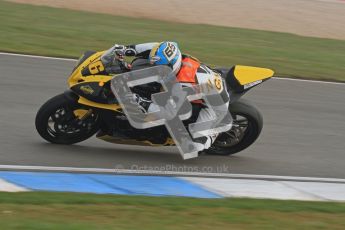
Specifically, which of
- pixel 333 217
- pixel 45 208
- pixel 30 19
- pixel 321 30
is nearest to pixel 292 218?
pixel 333 217

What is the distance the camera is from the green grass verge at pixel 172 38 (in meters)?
16.9

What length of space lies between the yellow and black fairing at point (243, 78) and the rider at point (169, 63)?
0.21 metres

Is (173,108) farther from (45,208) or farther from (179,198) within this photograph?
(45,208)

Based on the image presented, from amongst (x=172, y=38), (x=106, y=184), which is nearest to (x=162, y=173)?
(x=106, y=184)

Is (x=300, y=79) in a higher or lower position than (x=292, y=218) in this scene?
lower

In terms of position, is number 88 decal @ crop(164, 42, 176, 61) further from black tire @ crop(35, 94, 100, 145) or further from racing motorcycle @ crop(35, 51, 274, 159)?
black tire @ crop(35, 94, 100, 145)

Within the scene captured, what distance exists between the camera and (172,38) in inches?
765

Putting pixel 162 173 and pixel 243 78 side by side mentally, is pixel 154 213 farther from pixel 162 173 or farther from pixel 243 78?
pixel 243 78

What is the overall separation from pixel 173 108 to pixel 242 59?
28.2ft

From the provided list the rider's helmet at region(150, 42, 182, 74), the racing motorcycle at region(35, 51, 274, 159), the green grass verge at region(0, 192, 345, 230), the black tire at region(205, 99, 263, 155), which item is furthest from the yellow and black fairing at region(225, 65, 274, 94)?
the green grass verge at region(0, 192, 345, 230)

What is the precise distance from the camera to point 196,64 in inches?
369

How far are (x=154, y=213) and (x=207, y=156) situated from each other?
10.2 feet

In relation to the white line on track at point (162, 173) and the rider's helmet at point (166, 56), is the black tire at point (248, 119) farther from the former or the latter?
the rider's helmet at point (166, 56)

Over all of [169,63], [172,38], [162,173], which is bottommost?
[172,38]
